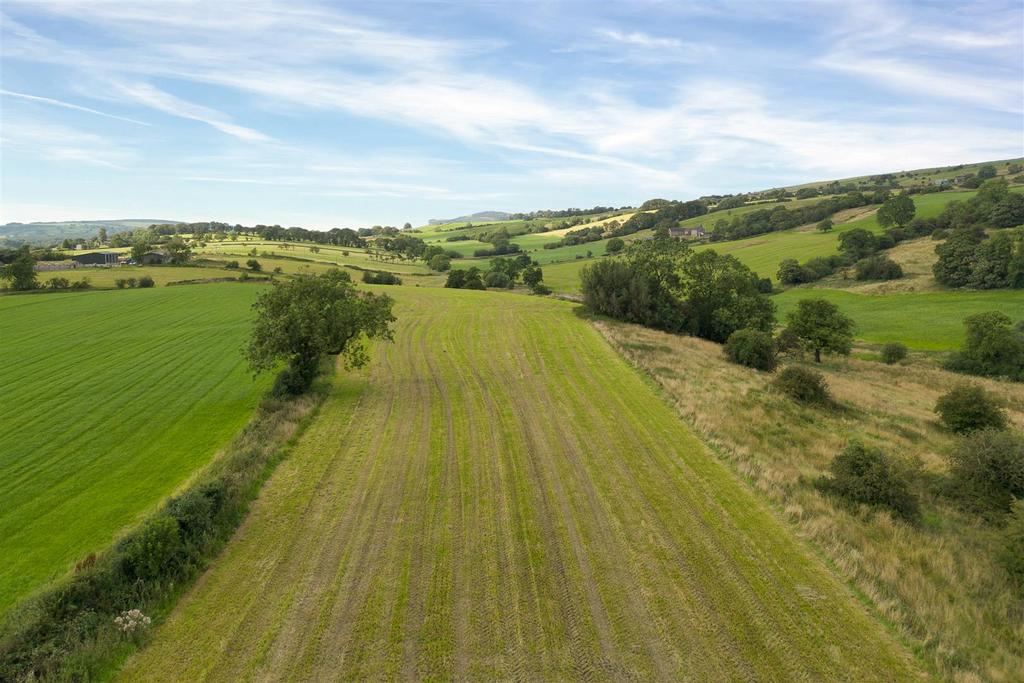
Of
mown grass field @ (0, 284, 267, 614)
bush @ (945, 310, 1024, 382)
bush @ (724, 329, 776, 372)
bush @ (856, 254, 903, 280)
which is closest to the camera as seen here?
Answer: mown grass field @ (0, 284, 267, 614)

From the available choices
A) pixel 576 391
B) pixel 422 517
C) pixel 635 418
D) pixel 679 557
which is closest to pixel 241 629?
pixel 422 517

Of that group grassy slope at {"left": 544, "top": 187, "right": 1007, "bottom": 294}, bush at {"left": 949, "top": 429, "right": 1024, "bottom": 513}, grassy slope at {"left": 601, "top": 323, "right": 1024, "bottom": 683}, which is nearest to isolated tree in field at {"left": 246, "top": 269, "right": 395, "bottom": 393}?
grassy slope at {"left": 601, "top": 323, "right": 1024, "bottom": 683}

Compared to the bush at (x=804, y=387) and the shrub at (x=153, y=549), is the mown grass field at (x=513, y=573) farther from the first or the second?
the bush at (x=804, y=387)

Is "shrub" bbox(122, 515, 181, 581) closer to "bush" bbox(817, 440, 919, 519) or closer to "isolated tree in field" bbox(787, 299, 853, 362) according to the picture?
"bush" bbox(817, 440, 919, 519)

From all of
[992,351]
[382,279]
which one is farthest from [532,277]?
[992,351]

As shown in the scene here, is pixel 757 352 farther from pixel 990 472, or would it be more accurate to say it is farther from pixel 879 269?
pixel 879 269

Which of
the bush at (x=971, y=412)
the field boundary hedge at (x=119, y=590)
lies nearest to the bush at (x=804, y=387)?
the bush at (x=971, y=412)
